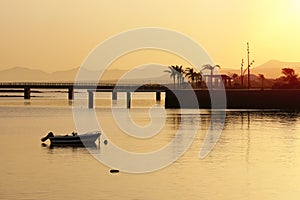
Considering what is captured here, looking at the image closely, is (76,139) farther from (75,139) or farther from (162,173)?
(162,173)

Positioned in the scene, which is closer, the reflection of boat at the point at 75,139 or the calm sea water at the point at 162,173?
the calm sea water at the point at 162,173

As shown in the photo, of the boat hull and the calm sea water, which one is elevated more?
the boat hull

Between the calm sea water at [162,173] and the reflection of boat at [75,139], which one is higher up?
the reflection of boat at [75,139]

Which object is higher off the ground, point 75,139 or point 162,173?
point 75,139

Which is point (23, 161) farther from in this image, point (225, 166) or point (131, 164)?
point (225, 166)

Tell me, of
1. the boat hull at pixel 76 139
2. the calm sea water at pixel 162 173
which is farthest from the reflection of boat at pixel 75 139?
the calm sea water at pixel 162 173

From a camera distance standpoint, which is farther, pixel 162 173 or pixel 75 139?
pixel 75 139

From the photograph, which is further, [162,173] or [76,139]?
[76,139]

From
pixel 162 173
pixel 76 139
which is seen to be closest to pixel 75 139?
pixel 76 139

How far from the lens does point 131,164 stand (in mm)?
57156

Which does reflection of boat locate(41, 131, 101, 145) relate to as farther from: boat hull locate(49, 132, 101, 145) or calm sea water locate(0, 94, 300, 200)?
calm sea water locate(0, 94, 300, 200)

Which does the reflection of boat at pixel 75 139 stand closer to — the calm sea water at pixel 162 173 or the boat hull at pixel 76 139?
the boat hull at pixel 76 139

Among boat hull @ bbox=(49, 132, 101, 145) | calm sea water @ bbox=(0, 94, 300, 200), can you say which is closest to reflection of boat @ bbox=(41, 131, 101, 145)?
boat hull @ bbox=(49, 132, 101, 145)

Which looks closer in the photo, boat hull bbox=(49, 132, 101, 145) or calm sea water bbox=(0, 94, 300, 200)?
calm sea water bbox=(0, 94, 300, 200)
